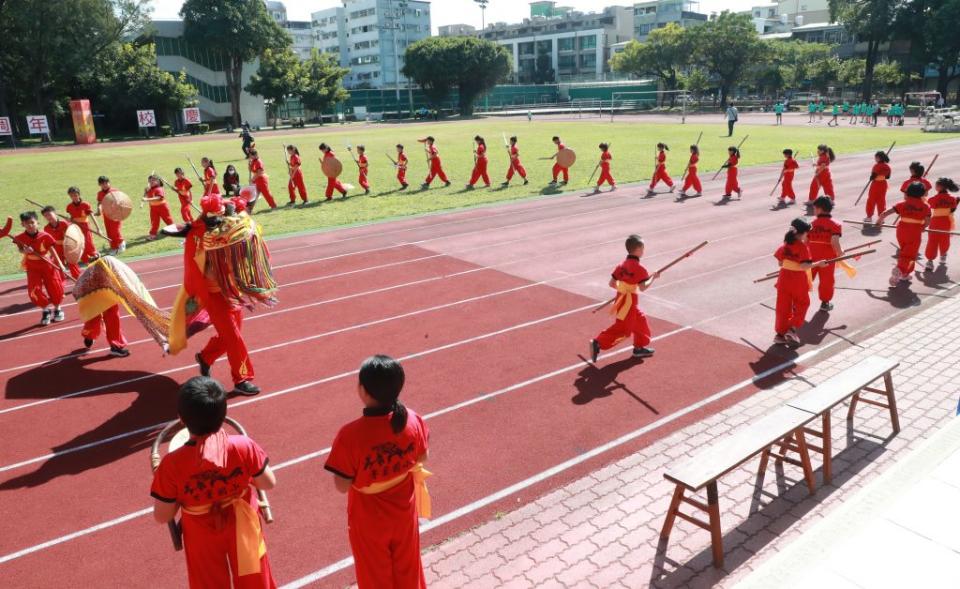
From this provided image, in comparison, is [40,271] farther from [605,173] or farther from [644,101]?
[644,101]

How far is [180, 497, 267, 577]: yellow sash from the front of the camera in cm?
375

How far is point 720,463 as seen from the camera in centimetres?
503

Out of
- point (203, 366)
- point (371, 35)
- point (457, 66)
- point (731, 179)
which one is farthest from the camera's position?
point (371, 35)

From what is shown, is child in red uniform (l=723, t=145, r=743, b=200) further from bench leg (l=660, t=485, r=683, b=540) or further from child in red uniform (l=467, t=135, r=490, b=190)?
bench leg (l=660, t=485, r=683, b=540)

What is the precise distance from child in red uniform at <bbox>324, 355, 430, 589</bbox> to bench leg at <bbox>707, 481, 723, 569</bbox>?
7.56ft

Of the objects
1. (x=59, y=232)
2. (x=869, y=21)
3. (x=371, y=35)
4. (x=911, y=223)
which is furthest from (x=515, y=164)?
(x=371, y=35)

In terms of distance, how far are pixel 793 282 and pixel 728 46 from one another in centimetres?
7091

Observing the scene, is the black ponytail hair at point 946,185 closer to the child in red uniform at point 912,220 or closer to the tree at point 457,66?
the child in red uniform at point 912,220

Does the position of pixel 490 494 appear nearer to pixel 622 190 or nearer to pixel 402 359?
pixel 402 359

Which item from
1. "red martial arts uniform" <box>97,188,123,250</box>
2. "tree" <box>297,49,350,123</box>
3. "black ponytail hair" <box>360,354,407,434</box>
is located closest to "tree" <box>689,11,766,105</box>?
"tree" <box>297,49,350,123</box>

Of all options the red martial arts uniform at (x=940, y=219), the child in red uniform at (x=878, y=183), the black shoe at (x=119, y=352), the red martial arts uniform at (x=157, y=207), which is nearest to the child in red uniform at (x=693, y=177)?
the child in red uniform at (x=878, y=183)

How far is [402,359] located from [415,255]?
621 cm

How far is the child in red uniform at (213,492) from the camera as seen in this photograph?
12.0 feet

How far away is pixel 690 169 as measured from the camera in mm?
21250
